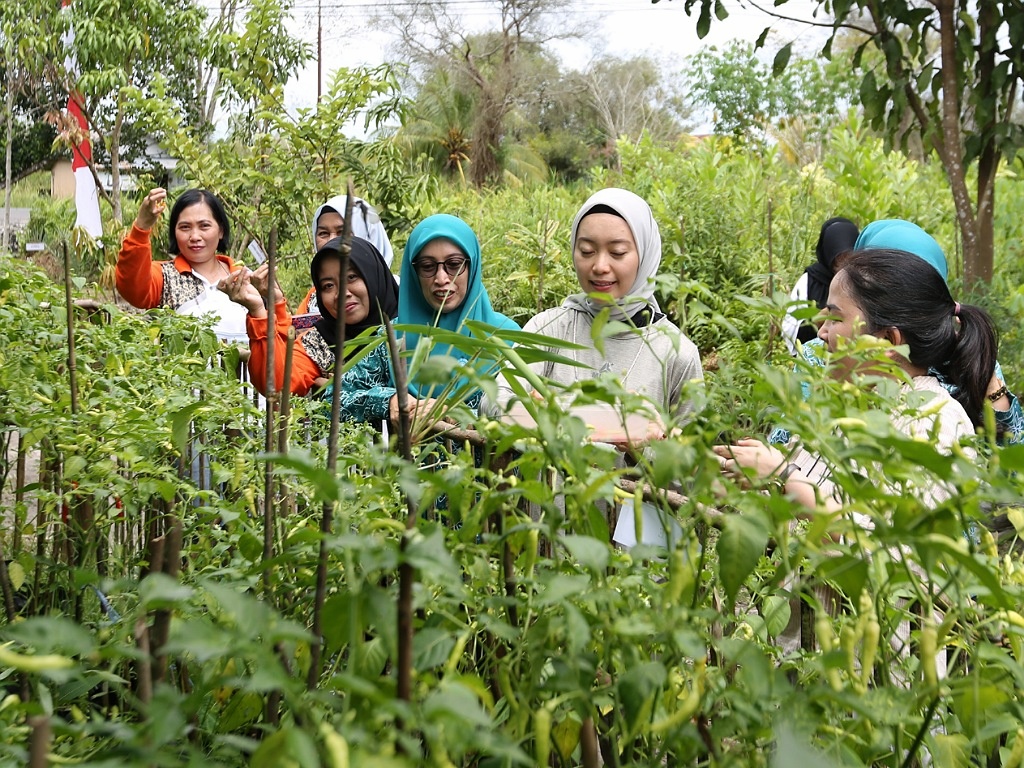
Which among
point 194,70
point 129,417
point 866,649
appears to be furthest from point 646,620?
point 194,70

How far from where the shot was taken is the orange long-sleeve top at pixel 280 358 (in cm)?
248

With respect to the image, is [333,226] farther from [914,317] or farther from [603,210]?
[914,317]

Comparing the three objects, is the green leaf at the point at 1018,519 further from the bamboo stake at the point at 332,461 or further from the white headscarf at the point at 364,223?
the white headscarf at the point at 364,223

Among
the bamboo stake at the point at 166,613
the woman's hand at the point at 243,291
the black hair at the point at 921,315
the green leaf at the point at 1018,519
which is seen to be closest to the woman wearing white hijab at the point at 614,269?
the black hair at the point at 921,315

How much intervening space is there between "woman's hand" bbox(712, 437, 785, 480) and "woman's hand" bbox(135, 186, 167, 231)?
2.51m

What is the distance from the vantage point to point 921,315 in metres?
2.03

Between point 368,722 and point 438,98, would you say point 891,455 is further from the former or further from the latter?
point 438,98

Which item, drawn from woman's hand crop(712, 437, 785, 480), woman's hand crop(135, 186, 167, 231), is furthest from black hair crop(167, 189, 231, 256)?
woman's hand crop(712, 437, 785, 480)

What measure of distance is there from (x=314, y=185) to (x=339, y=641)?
5.71m

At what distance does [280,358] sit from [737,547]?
189cm

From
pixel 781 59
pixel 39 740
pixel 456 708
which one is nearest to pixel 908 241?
pixel 781 59

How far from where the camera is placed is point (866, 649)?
2.50 ft

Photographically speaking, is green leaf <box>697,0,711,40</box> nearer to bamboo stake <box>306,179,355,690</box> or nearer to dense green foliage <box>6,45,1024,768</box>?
dense green foliage <box>6,45,1024,768</box>

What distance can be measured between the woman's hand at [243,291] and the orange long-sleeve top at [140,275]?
0.76m
